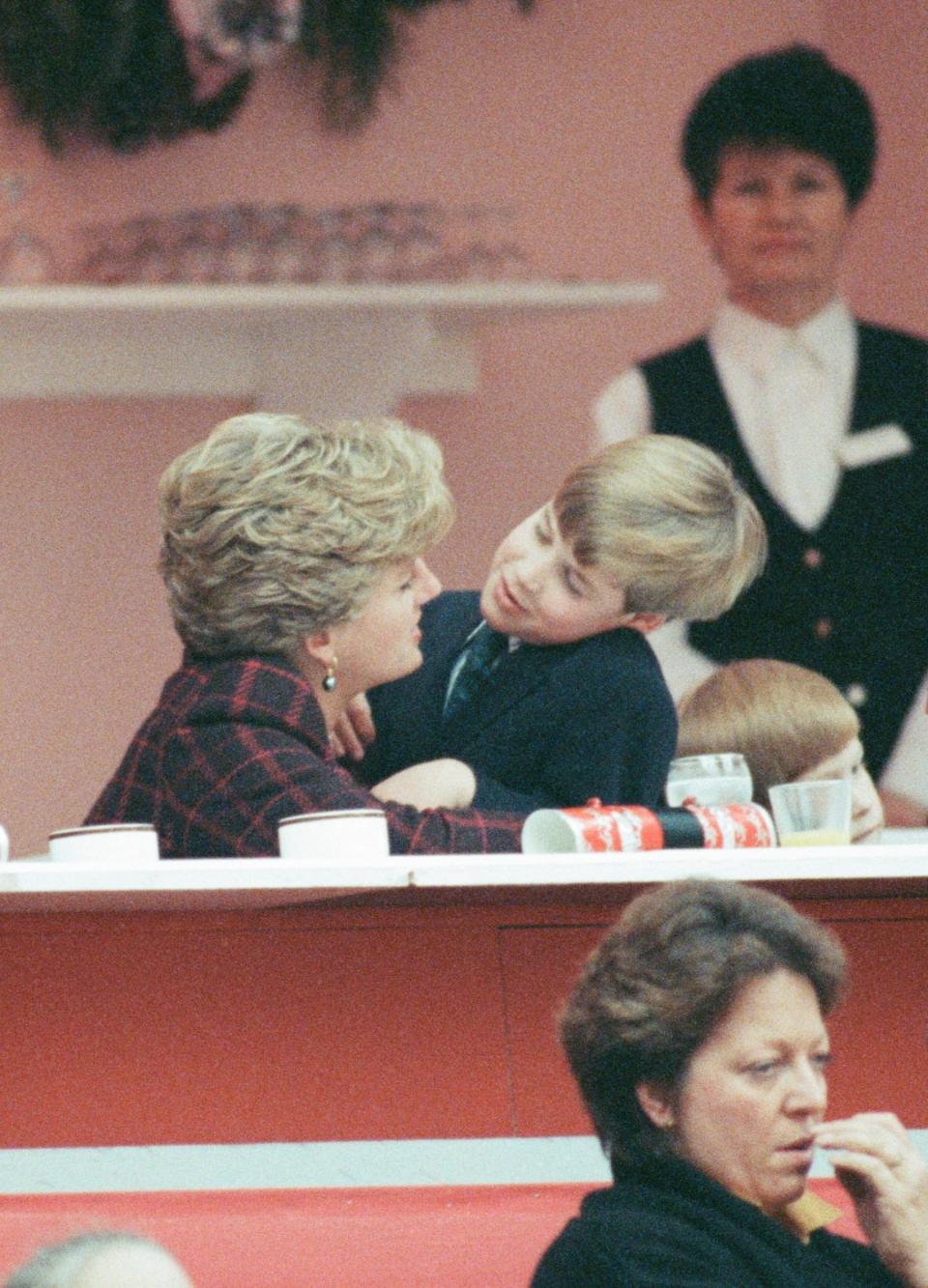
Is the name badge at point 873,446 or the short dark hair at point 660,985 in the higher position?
the name badge at point 873,446

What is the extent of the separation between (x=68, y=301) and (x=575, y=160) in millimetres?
1209

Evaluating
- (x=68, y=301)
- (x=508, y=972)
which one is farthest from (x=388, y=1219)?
(x=68, y=301)

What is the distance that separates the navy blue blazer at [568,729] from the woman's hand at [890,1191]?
2.00 ft

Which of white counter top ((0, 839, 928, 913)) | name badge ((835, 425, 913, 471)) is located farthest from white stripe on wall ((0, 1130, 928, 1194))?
name badge ((835, 425, 913, 471))

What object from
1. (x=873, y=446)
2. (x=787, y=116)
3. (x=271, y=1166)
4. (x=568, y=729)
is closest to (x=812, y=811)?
(x=568, y=729)

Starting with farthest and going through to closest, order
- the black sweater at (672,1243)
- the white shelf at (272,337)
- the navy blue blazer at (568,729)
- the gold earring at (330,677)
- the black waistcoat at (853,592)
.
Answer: the black waistcoat at (853,592), the white shelf at (272,337), the navy blue blazer at (568,729), the gold earring at (330,677), the black sweater at (672,1243)

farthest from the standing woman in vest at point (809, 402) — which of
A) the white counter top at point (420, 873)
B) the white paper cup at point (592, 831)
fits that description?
the white counter top at point (420, 873)

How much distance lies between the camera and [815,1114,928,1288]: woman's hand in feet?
5.07

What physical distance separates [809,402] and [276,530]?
107 inches

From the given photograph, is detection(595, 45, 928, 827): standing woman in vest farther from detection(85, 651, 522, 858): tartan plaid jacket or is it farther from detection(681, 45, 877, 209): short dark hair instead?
detection(85, 651, 522, 858): tartan plaid jacket

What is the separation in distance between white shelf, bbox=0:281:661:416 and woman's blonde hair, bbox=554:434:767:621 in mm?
1818

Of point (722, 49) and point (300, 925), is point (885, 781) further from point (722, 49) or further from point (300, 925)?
point (300, 925)

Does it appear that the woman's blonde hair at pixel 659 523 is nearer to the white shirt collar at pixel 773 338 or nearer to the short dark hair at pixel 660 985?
the short dark hair at pixel 660 985

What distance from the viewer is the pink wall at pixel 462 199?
165 inches
